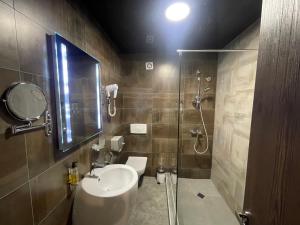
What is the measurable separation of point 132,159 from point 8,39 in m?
2.49

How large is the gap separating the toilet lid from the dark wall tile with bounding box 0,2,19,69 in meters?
2.17

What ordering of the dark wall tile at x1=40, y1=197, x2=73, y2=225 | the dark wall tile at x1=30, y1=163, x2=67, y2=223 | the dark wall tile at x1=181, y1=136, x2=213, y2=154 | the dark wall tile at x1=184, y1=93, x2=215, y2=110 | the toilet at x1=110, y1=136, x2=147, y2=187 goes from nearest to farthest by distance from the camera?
the dark wall tile at x1=30, y1=163, x2=67, y2=223 < the dark wall tile at x1=40, y1=197, x2=73, y2=225 < the toilet at x1=110, y1=136, x2=147, y2=187 < the dark wall tile at x1=184, y1=93, x2=215, y2=110 < the dark wall tile at x1=181, y1=136, x2=213, y2=154

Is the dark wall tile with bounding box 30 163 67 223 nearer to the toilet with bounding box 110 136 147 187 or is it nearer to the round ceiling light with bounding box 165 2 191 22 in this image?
the toilet with bounding box 110 136 147 187

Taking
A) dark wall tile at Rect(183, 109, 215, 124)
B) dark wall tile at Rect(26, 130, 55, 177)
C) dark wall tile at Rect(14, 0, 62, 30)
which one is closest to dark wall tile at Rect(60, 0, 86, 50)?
dark wall tile at Rect(14, 0, 62, 30)

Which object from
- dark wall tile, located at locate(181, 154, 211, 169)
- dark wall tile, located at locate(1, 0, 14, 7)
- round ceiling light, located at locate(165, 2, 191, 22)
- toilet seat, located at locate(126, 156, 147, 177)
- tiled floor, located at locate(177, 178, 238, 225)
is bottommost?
tiled floor, located at locate(177, 178, 238, 225)

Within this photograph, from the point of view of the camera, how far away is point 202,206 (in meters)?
2.33

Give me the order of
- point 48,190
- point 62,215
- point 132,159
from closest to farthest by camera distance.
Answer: point 48,190 < point 62,215 < point 132,159

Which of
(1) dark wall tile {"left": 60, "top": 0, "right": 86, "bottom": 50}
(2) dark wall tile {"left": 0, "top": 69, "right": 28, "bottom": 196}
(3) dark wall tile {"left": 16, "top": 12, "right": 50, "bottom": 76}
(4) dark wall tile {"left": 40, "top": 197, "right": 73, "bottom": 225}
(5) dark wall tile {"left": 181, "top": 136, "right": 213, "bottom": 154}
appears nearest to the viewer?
(2) dark wall tile {"left": 0, "top": 69, "right": 28, "bottom": 196}

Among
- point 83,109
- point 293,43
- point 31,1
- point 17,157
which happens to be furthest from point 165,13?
point 17,157

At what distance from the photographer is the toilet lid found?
102 inches

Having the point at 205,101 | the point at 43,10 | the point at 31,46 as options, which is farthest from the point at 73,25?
the point at 205,101

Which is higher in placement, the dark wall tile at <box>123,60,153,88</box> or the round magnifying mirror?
the dark wall tile at <box>123,60,153,88</box>

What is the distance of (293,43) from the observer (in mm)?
518

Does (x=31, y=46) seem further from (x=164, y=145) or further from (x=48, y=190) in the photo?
(x=164, y=145)
